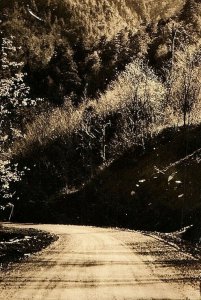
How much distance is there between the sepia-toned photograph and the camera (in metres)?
12.7

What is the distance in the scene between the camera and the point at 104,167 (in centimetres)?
5297

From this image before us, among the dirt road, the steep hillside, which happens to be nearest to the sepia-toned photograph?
the dirt road

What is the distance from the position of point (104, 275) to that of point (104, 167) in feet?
134

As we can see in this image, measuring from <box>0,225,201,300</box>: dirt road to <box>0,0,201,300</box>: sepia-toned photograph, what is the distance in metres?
0.03

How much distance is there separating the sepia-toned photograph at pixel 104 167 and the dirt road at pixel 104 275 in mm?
32

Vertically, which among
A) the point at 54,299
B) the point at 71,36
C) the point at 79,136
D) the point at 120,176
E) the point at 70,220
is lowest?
the point at 54,299

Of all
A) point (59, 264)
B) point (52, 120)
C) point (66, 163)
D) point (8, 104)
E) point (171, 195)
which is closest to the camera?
point (59, 264)

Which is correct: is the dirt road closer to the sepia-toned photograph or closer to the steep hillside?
the sepia-toned photograph

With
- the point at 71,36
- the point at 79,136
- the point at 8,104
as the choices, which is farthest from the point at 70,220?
the point at 71,36

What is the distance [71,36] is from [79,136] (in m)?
49.6

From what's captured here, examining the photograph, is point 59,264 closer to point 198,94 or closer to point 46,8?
point 198,94

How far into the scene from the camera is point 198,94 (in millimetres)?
53844

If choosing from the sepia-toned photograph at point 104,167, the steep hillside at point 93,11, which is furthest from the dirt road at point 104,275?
the steep hillside at point 93,11

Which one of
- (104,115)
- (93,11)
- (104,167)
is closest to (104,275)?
(104,167)
